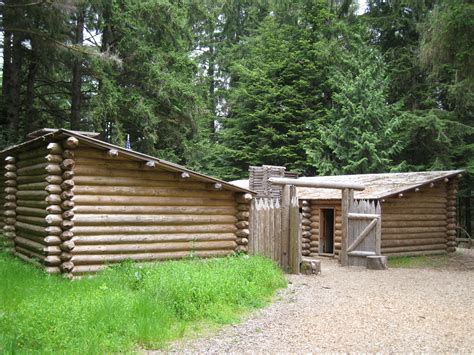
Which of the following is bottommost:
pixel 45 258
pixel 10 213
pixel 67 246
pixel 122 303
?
pixel 122 303

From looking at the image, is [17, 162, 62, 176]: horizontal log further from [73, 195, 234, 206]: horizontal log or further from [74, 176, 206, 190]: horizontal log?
[73, 195, 234, 206]: horizontal log

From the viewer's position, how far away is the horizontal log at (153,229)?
11.0m

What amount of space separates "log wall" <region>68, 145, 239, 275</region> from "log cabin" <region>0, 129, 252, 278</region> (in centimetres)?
2

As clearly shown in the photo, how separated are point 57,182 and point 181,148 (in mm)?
13788

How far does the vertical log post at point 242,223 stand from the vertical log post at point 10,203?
6421mm

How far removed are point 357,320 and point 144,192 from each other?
19.5 feet

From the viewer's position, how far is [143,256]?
12.0 m

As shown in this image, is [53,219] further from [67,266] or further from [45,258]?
[67,266]

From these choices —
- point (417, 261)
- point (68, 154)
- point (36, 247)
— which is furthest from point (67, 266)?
point (417, 261)

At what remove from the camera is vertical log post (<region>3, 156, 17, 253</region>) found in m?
13.9

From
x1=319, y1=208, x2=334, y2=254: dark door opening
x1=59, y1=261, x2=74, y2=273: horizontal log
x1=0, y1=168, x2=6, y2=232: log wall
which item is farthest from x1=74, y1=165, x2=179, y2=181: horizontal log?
x1=319, y1=208, x2=334, y2=254: dark door opening

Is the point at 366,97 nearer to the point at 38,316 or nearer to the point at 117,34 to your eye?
the point at 117,34

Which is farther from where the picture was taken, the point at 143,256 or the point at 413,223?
the point at 413,223

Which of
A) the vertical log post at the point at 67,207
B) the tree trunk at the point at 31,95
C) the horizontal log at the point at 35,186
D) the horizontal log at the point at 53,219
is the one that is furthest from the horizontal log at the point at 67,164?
the tree trunk at the point at 31,95
